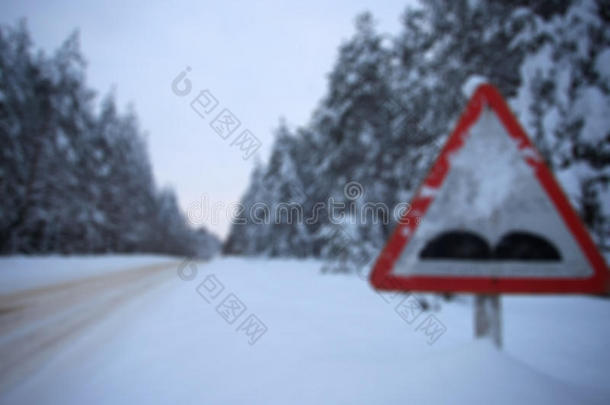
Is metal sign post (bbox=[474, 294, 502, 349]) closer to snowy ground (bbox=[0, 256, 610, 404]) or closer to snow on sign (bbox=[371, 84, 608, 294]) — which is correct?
snowy ground (bbox=[0, 256, 610, 404])

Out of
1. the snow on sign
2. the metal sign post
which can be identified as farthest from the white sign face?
the metal sign post

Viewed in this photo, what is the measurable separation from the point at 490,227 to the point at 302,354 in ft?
6.47

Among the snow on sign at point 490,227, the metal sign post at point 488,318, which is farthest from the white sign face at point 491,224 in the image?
the metal sign post at point 488,318

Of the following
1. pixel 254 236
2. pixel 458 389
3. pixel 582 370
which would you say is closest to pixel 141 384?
pixel 458 389

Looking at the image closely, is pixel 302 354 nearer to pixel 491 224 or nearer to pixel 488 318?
pixel 488 318

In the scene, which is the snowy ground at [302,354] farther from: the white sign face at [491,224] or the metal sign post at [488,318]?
the white sign face at [491,224]

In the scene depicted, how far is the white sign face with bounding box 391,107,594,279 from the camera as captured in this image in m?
1.63

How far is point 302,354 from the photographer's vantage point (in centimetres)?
279

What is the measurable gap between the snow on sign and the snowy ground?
0.55 meters

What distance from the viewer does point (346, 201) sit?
15.6 m

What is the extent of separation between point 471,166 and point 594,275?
816 mm

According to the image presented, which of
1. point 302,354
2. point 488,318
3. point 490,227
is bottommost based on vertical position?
point 488,318

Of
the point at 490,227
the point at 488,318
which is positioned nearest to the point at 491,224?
the point at 490,227

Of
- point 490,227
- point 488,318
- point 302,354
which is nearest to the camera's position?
point 490,227
